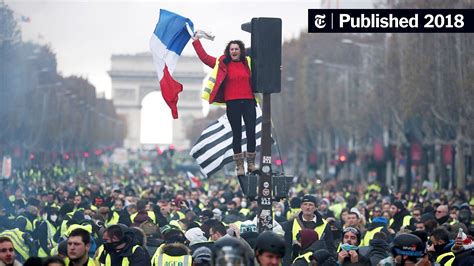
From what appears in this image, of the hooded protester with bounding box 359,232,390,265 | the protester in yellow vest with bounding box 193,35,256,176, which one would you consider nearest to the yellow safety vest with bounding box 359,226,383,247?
the hooded protester with bounding box 359,232,390,265

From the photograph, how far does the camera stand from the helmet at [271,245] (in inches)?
389

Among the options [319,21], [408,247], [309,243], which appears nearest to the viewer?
[408,247]

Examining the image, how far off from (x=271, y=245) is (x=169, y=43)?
574 centimetres

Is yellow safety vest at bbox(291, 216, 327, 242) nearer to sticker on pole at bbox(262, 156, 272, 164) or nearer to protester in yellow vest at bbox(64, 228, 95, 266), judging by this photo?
sticker on pole at bbox(262, 156, 272, 164)

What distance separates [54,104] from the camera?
93.8 metres

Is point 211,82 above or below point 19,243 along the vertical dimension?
above

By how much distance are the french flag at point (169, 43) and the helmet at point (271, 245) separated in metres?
5.32

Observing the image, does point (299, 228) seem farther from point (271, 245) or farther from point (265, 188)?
point (271, 245)

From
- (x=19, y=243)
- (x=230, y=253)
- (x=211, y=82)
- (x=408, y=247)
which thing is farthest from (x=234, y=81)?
(x=230, y=253)

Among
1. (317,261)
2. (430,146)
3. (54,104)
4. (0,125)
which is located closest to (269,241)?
(317,261)

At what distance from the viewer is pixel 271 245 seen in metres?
9.91

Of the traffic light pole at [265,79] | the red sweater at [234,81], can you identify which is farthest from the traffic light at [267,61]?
the red sweater at [234,81]

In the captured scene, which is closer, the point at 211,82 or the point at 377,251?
the point at 377,251

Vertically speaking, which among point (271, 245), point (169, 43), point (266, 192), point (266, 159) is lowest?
point (271, 245)
